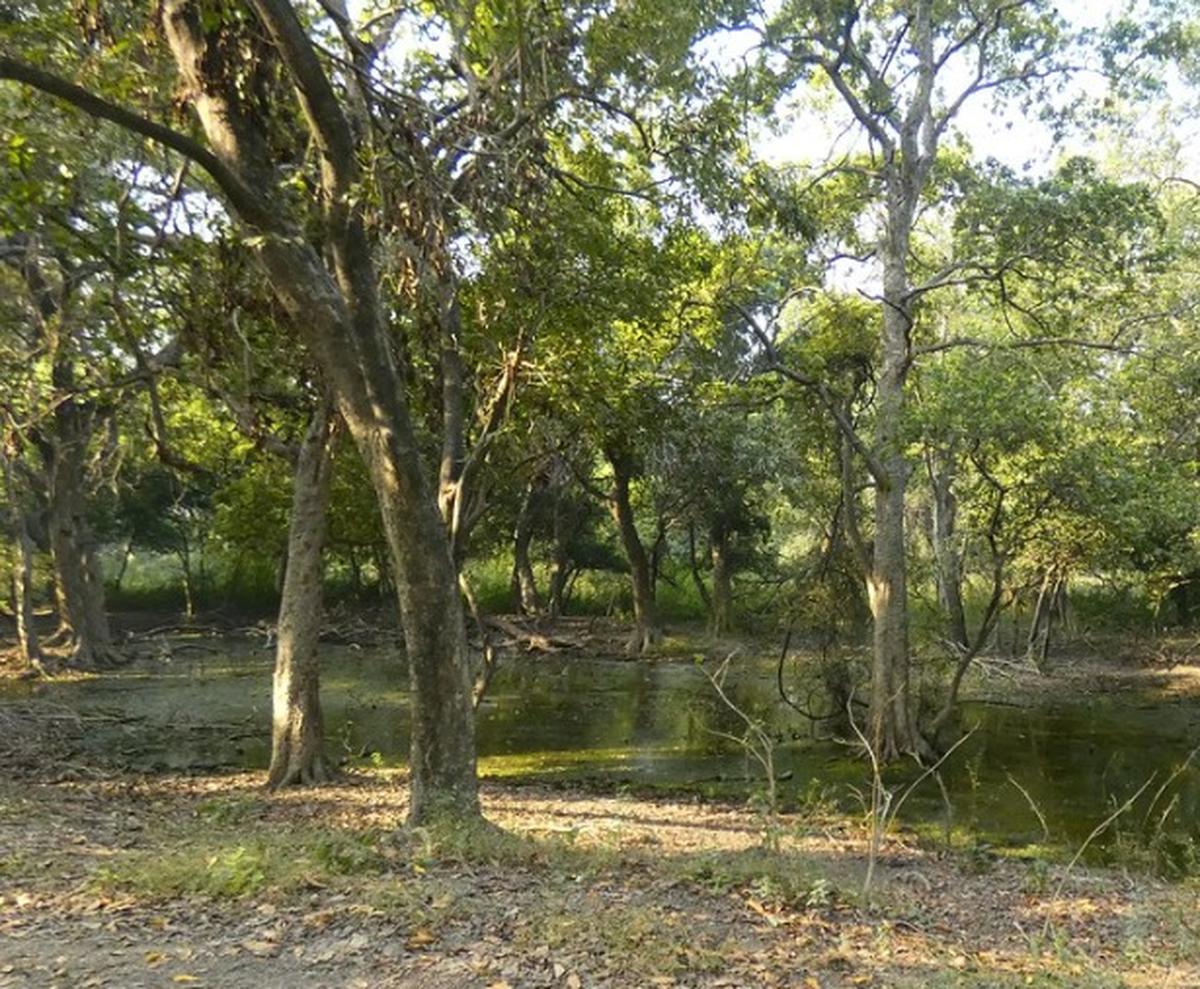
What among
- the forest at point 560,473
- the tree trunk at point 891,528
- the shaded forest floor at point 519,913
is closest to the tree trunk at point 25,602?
the forest at point 560,473

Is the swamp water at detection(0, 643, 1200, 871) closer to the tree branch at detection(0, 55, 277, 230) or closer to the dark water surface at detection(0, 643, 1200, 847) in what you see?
the dark water surface at detection(0, 643, 1200, 847)

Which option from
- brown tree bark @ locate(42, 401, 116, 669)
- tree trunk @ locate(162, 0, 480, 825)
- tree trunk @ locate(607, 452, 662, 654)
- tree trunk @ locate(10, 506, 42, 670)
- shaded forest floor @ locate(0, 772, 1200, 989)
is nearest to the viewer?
shaded forest floor @ locate(0, 772, 1200, 989)

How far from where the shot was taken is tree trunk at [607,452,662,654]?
2775cm

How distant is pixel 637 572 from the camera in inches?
1144

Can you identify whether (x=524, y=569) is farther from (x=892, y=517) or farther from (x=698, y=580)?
(x=892, y=517)

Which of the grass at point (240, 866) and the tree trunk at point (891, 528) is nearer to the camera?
the grass at point (240, 866)

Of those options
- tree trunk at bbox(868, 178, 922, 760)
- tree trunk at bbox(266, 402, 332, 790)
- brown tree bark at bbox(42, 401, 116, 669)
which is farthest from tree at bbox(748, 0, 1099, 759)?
brown tree bark at bbox(42, 401, 116, 669)

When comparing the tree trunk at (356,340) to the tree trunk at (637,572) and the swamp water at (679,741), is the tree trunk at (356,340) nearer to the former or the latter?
the swamp water at (679,741)

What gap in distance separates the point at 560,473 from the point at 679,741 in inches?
213

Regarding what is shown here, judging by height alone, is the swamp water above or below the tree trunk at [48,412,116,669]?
below

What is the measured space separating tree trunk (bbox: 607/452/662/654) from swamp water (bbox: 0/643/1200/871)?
4581 millimetres

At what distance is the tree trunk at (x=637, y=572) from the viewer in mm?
27750

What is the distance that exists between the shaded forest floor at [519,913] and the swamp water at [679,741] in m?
2.76

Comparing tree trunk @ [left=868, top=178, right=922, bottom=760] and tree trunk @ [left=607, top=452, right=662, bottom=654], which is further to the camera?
tree trunk @ [left=607, top=452, right=662, bottom=654]
